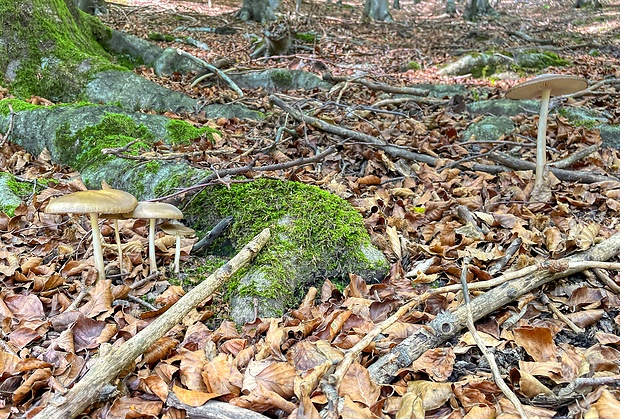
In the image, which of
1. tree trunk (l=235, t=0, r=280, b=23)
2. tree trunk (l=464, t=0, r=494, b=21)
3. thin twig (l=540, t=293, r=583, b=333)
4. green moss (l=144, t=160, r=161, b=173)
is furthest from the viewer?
tree trunk (l=464, t=0, r=494, b=21)

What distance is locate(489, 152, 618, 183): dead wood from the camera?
3.99 metres

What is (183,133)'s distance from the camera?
16.8ft

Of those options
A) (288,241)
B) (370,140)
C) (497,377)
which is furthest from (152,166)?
(497,377)

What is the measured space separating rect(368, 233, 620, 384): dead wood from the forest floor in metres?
0.05

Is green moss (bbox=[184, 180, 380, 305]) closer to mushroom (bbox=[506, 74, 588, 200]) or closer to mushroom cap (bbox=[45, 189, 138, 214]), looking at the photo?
mushroom cap (bbox=[45, 189, 138, 214])

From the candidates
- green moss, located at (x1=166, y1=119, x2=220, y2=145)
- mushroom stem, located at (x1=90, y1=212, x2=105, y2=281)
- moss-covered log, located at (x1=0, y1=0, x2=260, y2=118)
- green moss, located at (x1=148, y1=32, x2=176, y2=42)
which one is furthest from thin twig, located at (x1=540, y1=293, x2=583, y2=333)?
green moss, located at (x1=148, y1=32, x2=176, y2=42)

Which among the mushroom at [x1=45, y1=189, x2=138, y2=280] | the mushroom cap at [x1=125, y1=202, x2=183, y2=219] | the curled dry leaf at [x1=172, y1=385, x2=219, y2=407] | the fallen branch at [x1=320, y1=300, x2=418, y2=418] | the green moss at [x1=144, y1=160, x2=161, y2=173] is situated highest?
the mushroom at [x1=45, y1=189, x2=138, y2=280]

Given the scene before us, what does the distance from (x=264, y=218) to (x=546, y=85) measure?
2338 millimetres

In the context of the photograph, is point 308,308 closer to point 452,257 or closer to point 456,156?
point 452,257

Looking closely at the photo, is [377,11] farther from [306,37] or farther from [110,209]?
[110,209]

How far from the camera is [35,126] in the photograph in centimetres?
495

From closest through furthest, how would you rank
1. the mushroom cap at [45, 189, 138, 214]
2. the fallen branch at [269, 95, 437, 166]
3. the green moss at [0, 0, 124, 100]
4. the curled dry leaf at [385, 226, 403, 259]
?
the mushroom cap at [45, 189, 138, 214] → the curled dry leaf at [385, 226, 403, 259] → the fallen branch at [269, 95, 437, 166] → the green moss at [0, 0, 124, 100]

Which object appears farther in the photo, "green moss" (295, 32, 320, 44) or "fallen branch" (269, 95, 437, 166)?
"green moss" (295, 32, 320, 44)

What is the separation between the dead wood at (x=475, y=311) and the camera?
198 centimetres
